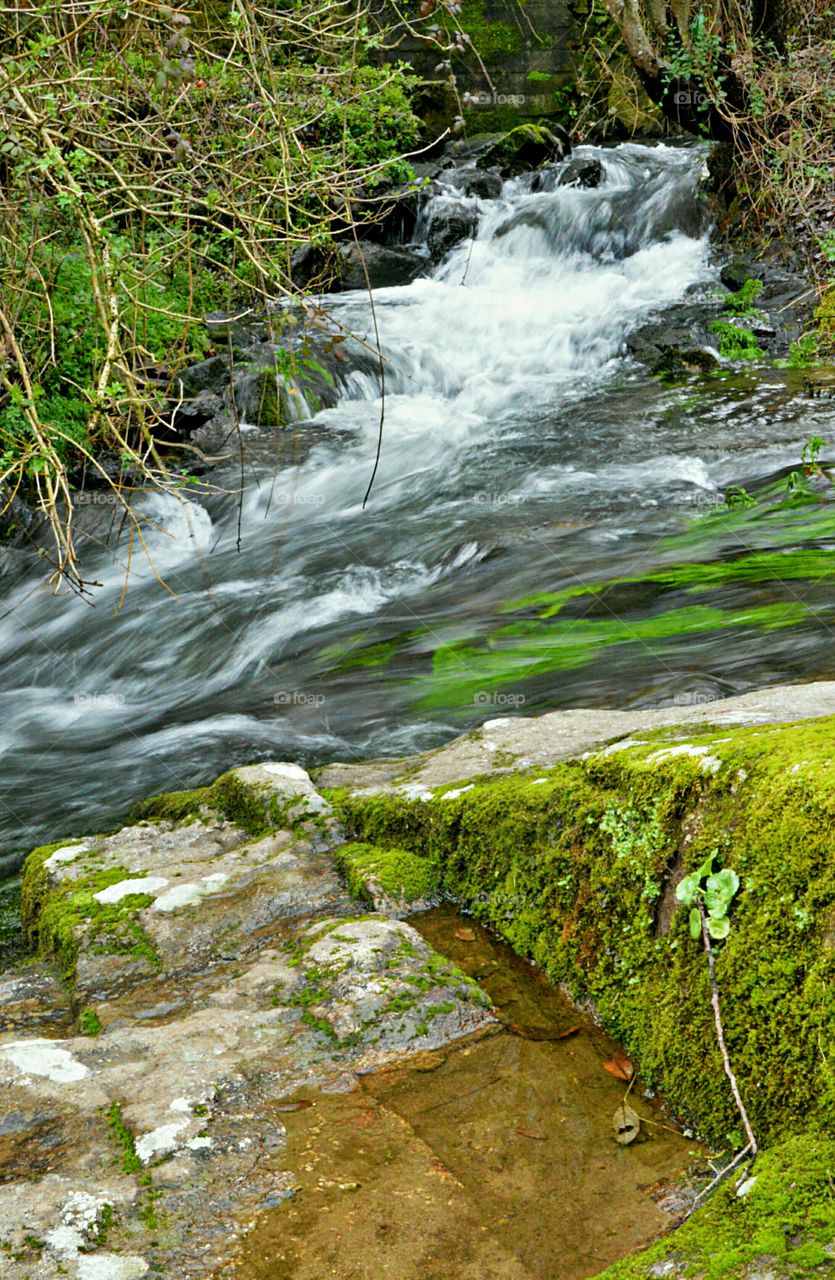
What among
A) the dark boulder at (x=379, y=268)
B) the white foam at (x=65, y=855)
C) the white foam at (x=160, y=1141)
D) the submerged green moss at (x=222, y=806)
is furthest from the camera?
the dark boulder at (x=379, y=268)

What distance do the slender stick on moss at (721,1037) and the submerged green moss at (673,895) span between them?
0.07 feet

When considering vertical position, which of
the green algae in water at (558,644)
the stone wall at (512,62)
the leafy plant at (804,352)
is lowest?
the green algae in water at (558,644)

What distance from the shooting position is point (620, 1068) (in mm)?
2322

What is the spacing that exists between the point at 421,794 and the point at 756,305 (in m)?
10.0

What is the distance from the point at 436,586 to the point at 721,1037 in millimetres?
5450

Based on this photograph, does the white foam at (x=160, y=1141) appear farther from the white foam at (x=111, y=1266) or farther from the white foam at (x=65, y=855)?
the white foam at (x=65, y=855)

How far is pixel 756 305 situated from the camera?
462 inches

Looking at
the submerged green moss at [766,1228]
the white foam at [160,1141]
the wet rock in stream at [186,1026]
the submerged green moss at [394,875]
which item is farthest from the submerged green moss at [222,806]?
the submerged green moss at [766,1228]

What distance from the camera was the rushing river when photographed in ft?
18.6

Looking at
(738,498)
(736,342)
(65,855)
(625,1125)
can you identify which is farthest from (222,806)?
(736,342)

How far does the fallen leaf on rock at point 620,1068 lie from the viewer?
230 cm

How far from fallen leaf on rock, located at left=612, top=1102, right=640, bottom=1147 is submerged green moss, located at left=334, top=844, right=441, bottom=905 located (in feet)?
3.38

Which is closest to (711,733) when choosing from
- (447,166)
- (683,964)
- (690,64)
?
(683,964)

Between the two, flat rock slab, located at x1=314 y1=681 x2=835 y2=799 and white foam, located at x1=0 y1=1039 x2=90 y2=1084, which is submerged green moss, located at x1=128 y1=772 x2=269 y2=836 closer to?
flat rock slab, located at x1=314 y1=681 x2=835 y2=799
